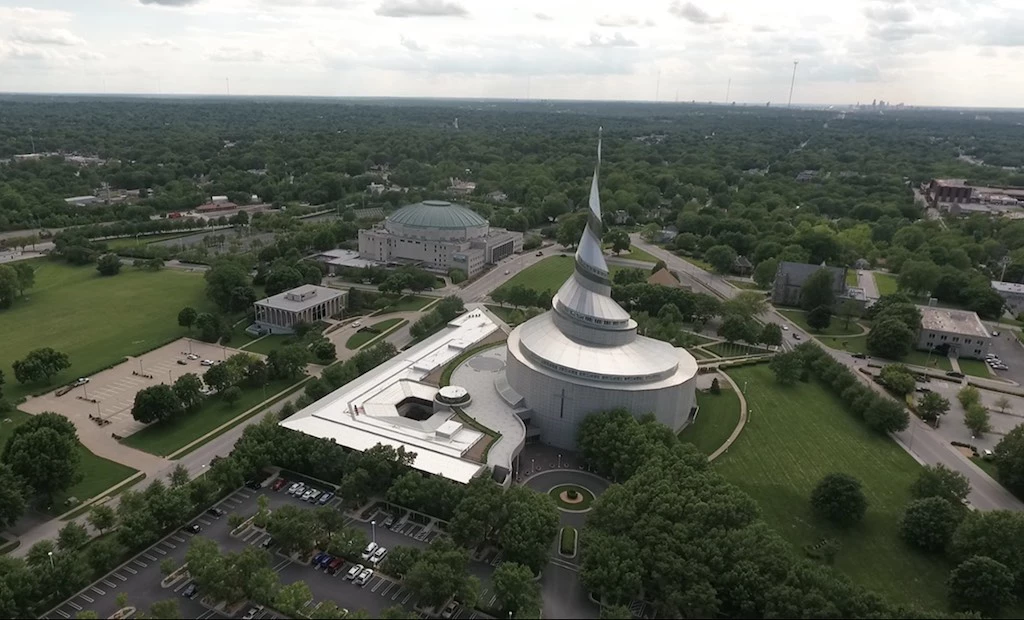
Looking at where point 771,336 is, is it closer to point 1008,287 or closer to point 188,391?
point 1008,287

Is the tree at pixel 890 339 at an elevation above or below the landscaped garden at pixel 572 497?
above

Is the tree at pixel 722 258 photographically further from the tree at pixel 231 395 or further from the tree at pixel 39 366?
the tree at pixel 39 366

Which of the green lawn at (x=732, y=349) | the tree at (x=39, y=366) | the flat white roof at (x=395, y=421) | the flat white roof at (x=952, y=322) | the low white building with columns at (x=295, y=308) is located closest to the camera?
the flat white roof at (x=395, y=421)

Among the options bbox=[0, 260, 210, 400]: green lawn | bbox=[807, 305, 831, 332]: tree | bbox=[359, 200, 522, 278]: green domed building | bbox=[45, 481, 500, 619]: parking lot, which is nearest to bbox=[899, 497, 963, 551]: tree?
bbox=[45, 481, 500, 619]: parking lot

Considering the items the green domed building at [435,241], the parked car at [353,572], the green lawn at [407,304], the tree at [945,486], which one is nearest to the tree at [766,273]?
the green domed building at [435,241]

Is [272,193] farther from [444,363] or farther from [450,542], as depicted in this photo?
[450,542]

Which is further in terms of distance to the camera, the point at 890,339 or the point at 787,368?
the point at 890,339

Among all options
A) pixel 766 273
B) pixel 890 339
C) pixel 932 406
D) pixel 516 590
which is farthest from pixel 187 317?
pixel 766 273
